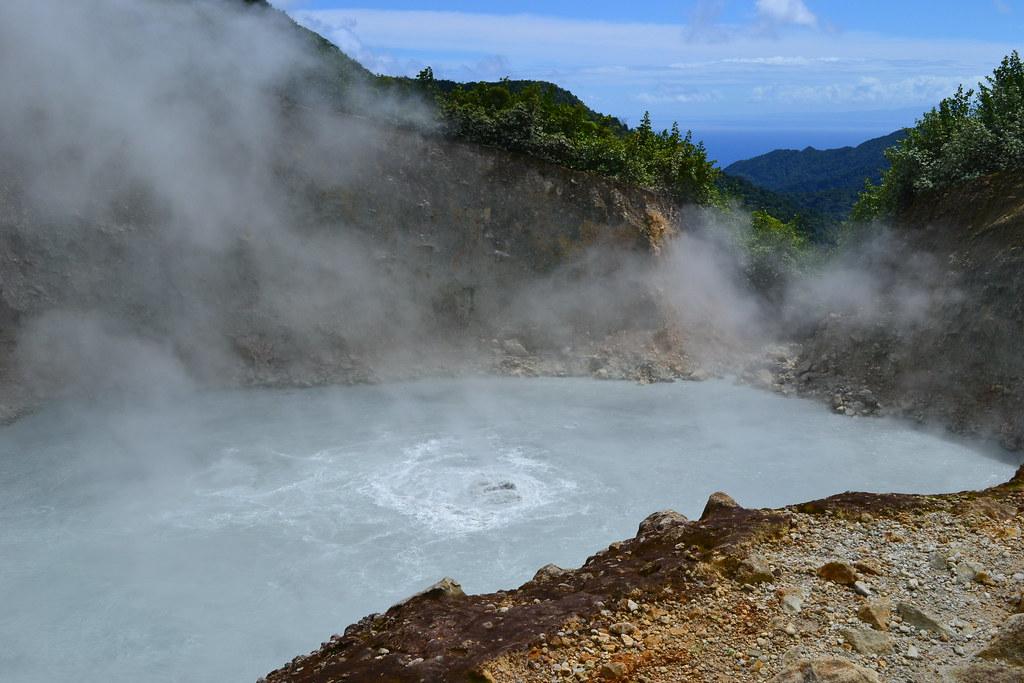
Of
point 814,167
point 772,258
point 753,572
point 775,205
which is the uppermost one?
point 814,167

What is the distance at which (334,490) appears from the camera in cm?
1458

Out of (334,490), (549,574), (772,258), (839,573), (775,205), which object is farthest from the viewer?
(775,205)

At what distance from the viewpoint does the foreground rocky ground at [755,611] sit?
647cm

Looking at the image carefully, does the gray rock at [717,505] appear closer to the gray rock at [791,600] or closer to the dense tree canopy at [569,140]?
the gray rock at [791,600]

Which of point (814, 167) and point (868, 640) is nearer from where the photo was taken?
point (868, 640)

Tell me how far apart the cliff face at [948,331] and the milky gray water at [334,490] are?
101 cm

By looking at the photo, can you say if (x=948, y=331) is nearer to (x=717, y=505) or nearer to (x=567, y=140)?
(x=567, y=140)

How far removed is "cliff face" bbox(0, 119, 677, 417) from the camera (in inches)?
805

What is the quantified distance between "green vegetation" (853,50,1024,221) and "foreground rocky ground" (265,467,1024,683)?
1446 cm

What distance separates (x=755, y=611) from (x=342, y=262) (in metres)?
17.2

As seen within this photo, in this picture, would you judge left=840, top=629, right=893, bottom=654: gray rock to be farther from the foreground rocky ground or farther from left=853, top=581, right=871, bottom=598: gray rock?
left=853, top=581, right=871, bottom=598: gray rock

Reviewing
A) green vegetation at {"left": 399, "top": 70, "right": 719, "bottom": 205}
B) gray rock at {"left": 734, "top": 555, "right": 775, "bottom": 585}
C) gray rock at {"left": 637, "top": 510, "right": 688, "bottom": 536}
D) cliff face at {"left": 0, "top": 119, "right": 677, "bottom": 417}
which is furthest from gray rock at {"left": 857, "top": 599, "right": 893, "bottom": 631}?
green vegetation at {"left": 399, "top": 70, "right": 719, "bottom": 205}

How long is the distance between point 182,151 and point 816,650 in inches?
774

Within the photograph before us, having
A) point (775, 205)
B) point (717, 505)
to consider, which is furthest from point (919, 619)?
point (775, 205)
